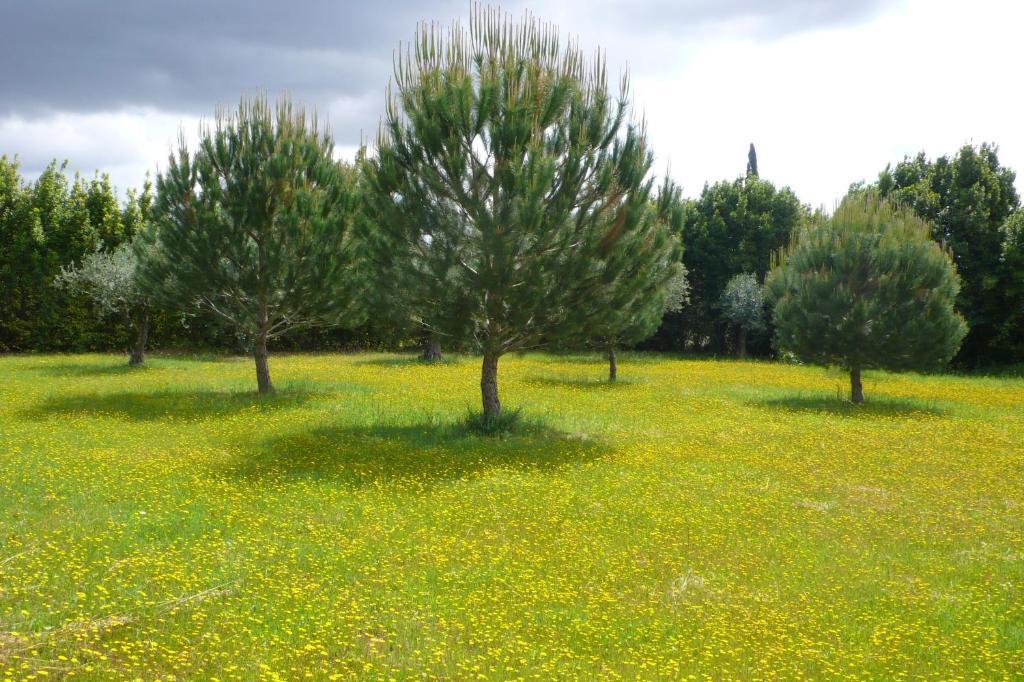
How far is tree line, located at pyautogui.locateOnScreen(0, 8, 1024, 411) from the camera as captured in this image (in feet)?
53.5

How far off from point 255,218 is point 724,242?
36814mm

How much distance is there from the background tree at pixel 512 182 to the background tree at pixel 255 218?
6.71 meters

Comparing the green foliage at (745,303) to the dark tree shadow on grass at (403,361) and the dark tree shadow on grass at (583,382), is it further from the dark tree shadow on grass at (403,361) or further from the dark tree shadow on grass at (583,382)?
the dark tree shadow on grass at (403,361)

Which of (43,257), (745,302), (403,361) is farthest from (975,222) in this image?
(43,257)

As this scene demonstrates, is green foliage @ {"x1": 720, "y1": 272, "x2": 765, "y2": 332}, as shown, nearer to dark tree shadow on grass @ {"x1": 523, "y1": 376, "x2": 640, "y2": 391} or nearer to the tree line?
the tree line

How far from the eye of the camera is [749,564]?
9633 millimetres

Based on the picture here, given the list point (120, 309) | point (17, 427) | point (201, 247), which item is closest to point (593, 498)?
point (17, 427)

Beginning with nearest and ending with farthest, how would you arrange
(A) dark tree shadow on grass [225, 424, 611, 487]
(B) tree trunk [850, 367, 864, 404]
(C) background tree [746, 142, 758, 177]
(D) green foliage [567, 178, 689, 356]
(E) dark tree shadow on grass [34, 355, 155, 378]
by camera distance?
(A) dark tree shadow on grass [225, 424, 611, 487] < (D) green foliage [567, 178, 689, 356] < (B) tree trunk [850, 367, 864, 404] < (E) dark tree shadow on grass [34, 355, 155, 378] < (C) background tree [746, 142, 758, 177]

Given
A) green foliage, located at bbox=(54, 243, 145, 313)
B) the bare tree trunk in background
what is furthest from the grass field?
green foliage, located at bbox=(54, 243, 145, 313)

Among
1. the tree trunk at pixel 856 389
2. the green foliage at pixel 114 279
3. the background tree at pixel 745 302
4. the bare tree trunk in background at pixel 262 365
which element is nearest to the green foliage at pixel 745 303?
the background tree at pixel 745 302

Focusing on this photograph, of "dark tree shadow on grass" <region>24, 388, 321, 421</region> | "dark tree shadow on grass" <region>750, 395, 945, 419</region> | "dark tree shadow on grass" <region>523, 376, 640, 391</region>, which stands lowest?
"dark tree shadow on grass" <region>750, 395, 945, 419</region>

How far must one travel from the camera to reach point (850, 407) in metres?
25.0

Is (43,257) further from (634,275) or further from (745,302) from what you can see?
(745,302)

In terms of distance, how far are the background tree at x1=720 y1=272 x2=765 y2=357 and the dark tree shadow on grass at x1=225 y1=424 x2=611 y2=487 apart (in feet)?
102
